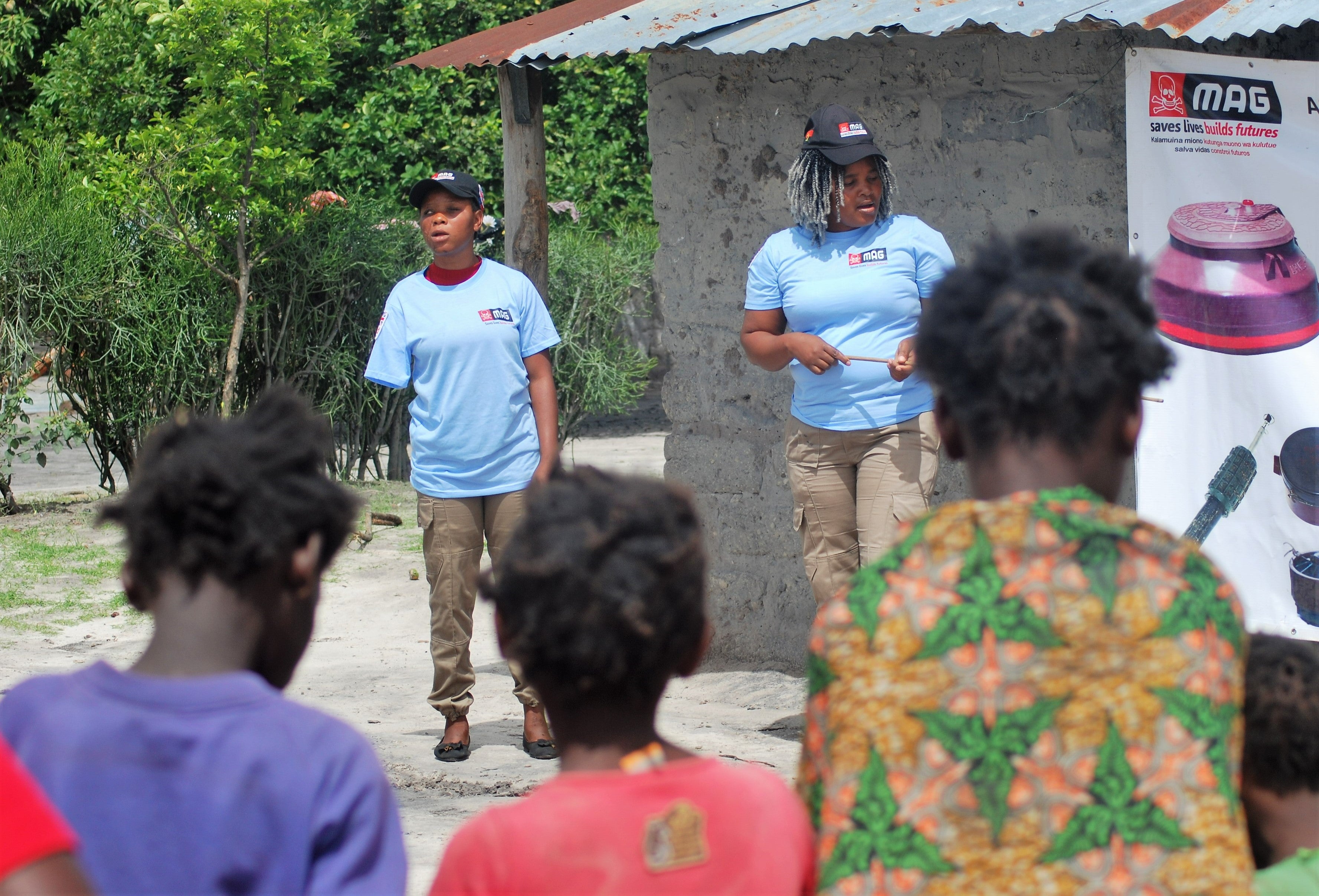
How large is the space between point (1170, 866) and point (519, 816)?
2.23 feet

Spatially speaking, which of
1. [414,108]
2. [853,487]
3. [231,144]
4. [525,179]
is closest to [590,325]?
[414,108]

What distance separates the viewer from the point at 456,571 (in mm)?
4223

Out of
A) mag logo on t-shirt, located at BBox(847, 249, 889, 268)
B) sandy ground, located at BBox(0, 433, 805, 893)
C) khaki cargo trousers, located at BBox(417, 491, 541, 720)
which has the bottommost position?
sandy ground, located at BBox(0, 433, 805, 893)

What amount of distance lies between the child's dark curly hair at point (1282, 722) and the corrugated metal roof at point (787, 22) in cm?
255

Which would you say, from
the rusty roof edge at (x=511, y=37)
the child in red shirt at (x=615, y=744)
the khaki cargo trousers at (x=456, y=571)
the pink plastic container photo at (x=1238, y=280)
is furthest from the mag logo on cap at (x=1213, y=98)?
the child in red shirt at (x=615, y=744)

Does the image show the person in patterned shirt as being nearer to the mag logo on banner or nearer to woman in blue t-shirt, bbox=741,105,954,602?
woman in blue t-shirt, bbox=741,105,954,602

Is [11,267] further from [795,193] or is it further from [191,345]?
[795,193]

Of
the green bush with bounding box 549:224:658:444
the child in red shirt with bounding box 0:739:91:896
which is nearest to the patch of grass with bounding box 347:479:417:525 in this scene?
the green bush with bounding box 549:224:658:444

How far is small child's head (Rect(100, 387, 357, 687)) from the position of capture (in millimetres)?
1514

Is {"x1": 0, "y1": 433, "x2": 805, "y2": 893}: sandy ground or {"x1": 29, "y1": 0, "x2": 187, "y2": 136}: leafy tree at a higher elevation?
{"x1": 29, "y1": 0, "x2": 187, "y2": 136}: leafy tree

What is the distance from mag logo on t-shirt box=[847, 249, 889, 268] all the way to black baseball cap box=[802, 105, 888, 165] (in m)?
0.26

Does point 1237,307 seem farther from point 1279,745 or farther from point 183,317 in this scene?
point 183,317

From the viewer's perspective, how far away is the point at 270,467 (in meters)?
1.55

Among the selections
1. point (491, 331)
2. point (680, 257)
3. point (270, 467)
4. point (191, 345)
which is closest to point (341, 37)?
point (191, 345)
